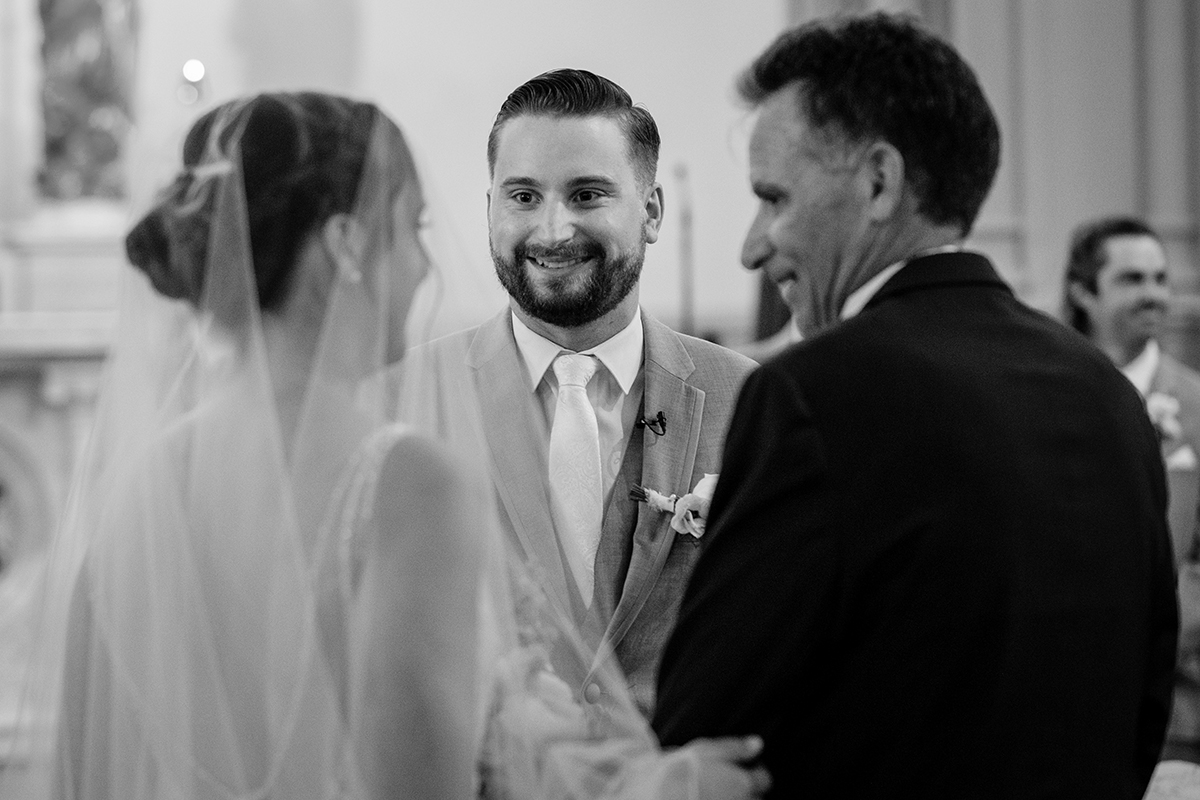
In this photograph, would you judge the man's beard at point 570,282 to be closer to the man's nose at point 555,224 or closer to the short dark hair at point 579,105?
the man's nose at point 555,224

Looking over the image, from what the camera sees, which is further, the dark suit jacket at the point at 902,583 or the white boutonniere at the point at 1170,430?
the white boutonniere at the point at 1170,430

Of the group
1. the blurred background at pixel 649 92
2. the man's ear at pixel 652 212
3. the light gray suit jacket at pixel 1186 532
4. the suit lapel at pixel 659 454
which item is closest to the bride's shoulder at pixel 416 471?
the suit lapel at pixel 659 454

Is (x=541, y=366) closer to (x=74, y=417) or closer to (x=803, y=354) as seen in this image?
(x=803, y=354)

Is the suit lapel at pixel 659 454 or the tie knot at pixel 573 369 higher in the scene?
the tie knot at pixel 573 369

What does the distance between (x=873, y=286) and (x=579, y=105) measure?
1.66 feet

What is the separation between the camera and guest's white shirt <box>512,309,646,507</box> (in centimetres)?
219

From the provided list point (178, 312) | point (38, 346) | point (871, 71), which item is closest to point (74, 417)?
point (38, 346)

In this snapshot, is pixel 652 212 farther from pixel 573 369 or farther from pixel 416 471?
pixel 416 471

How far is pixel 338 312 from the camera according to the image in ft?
5.74

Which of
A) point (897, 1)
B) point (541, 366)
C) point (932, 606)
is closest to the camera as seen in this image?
point (932, 606)

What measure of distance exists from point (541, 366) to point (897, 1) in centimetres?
543

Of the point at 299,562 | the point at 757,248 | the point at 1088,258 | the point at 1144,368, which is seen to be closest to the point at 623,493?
the point at 757,248

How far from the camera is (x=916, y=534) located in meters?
1.53

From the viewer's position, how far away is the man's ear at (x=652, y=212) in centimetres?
210
